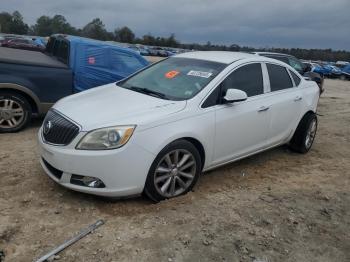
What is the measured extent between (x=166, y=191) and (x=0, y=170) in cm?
219

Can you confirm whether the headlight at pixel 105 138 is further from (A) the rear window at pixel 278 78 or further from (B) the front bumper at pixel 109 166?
(A) the rear window at pixel 278 78

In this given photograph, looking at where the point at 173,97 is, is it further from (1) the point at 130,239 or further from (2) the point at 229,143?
(1) the point at 130,239

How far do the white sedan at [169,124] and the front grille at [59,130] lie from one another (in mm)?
11

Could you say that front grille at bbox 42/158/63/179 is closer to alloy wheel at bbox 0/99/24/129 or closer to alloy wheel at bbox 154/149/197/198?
alloy wheel at bbox 154/149/197/198

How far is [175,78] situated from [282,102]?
168 centimetres

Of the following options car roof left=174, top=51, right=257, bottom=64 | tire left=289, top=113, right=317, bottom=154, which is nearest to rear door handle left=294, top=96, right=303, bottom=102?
tire left=289, top=113, right=317, bottom=154

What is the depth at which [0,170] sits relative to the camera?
496 centimetres

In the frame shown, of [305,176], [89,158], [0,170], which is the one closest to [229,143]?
[305,176]

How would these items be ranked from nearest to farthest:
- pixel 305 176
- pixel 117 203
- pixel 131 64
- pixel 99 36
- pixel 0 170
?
pixel 117 203 → pixel 0 170 → pixel 305 176 → pixel 131 64 → pixel 99 36

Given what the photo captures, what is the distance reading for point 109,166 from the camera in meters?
3.82

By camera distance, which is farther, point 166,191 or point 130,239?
point 166,191

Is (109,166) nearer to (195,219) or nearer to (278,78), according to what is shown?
(195,219)

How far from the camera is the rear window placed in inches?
224

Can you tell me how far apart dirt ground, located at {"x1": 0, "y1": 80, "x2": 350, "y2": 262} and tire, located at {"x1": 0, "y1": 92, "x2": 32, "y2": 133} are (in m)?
1.17
